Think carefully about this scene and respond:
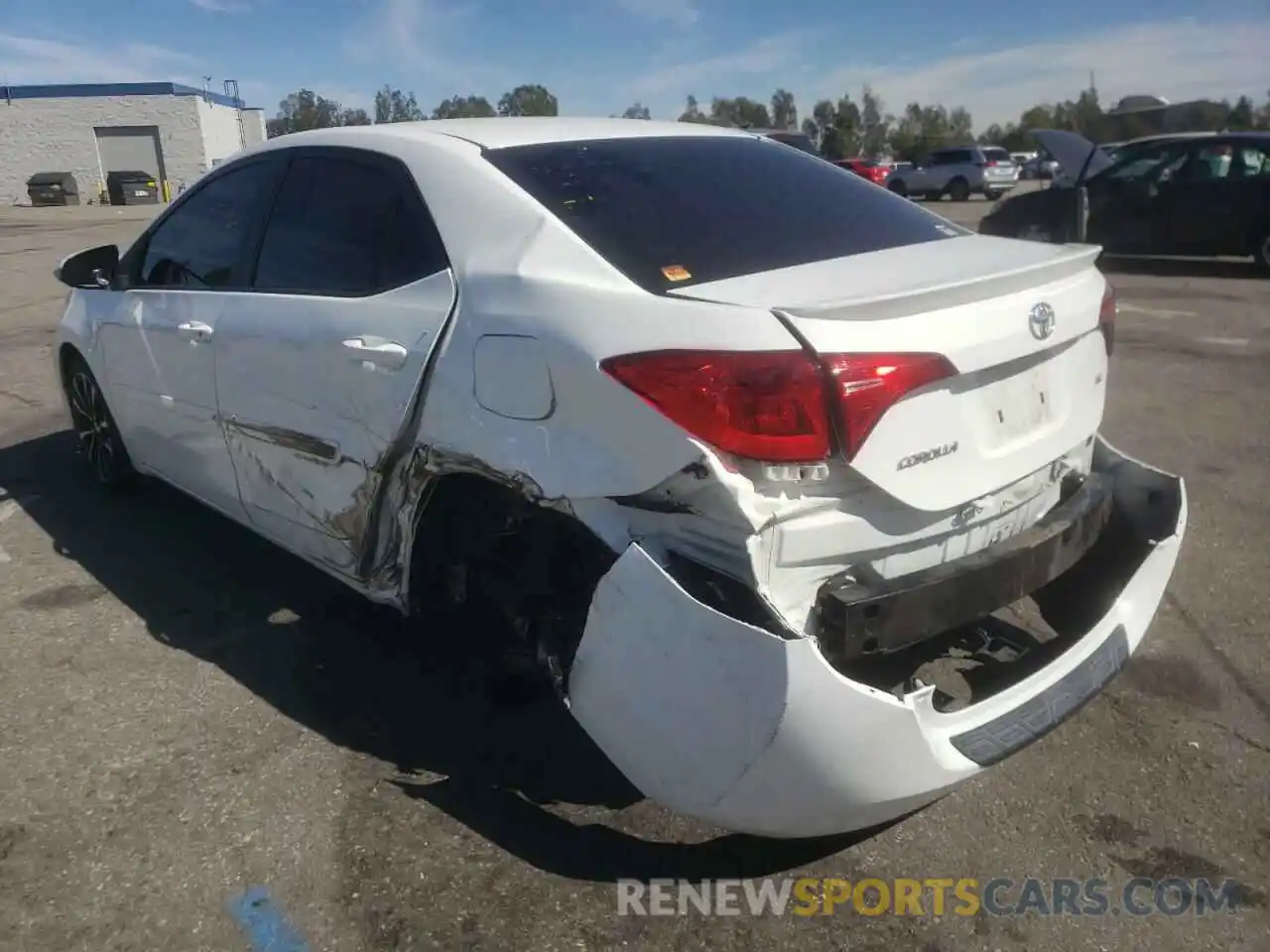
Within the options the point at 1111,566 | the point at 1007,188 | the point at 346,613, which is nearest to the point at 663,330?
the point at 1111,566

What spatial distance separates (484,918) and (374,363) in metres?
1.43

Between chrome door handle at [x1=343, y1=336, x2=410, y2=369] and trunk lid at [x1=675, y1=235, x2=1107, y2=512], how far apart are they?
87cm

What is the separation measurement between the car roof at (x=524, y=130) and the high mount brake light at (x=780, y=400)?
123 centimetres

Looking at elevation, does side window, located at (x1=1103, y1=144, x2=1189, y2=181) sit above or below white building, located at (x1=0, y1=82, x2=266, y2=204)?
below

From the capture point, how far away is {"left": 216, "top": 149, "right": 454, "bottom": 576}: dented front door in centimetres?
286

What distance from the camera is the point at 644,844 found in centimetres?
262

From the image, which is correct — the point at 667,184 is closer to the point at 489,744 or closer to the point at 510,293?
the point at 510,293

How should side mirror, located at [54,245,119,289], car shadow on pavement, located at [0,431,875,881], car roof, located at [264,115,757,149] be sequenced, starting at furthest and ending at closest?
side mirror, located at [54,245,119,289], car roof, located at [264,115,757,149], car shadow on pavement, located at [0,431,875,881]

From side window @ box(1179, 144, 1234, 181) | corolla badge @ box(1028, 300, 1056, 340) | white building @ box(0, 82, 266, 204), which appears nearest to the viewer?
corolla badge @ box(1028, 300, 1056, 340)

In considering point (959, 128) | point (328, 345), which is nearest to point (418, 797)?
point (328, 345)

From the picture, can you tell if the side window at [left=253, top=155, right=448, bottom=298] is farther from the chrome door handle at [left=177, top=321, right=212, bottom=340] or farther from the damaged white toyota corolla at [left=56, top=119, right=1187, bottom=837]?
the chrome door handle at [left=177, top=321, right=212, bottom=340]

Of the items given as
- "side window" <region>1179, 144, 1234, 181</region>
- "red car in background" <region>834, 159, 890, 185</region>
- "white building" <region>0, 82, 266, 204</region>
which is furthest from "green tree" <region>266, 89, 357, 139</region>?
"side window" <region>1179, 144, 1234, 181</region>

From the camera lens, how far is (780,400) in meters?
2.10

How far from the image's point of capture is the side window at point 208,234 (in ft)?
12.1
